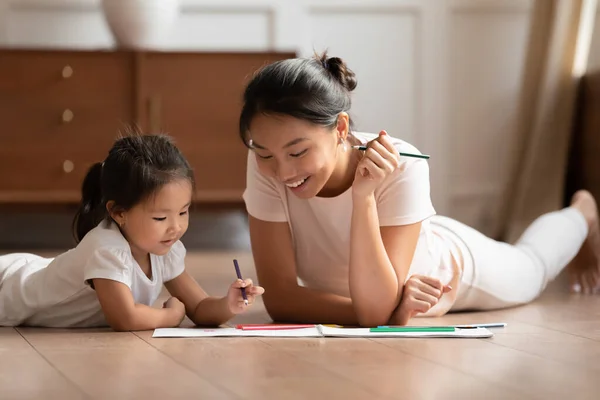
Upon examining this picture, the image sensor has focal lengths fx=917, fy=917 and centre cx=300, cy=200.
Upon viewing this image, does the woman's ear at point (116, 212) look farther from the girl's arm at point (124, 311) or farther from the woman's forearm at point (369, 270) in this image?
the woman's forearm at point (369, 270)

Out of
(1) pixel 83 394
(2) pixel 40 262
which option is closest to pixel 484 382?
(1) pixel 83 394

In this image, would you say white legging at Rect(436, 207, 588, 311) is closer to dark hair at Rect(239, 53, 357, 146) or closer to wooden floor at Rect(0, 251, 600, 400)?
wooden floor at Rect(0, 251, 600, 400)

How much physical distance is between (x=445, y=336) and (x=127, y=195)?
66cm

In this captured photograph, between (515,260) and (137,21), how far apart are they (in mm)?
2164

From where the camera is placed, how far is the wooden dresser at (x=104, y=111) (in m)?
3.79

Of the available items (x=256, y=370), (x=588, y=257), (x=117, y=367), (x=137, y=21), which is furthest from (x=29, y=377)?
(x=137, y=21)

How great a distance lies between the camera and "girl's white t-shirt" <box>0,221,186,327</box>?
175 centimetres

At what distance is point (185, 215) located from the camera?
181 centimetres

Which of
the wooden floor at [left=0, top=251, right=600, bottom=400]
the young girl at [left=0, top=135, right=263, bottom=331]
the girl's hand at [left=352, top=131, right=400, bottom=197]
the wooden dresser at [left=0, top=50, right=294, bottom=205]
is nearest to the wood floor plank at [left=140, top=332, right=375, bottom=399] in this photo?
the wooden floor at [left=0, top=251, right=600, bottom=400]

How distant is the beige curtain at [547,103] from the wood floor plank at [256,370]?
271cm

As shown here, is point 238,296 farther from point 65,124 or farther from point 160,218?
point 65,124

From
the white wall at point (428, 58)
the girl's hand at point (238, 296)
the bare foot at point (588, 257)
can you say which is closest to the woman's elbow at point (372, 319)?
the girl's hand at point (238, 296)

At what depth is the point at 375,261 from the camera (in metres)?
1.75

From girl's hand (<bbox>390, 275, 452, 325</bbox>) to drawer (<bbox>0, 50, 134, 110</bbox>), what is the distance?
2.30 m
